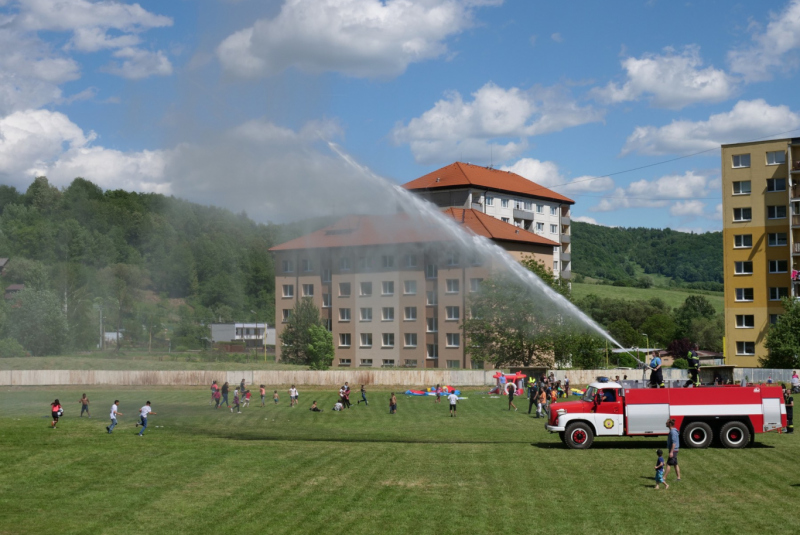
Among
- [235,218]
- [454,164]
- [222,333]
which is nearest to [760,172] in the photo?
Result: [454,164]

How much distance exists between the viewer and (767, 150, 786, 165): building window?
311 feet

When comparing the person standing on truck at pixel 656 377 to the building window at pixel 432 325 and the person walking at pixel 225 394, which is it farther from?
the building window at pixel 432 325

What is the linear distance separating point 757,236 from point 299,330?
61993 mm

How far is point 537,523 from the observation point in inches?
879

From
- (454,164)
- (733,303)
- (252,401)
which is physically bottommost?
(252,401)

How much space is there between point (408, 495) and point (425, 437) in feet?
53.4

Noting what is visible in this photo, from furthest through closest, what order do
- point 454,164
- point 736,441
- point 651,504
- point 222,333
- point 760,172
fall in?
point 222,333 < point 454,164 < point 760,172 < point 736,441 < point 651,504

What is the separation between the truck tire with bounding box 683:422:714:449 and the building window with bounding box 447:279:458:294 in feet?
243

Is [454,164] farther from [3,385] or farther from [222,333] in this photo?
[3,385]

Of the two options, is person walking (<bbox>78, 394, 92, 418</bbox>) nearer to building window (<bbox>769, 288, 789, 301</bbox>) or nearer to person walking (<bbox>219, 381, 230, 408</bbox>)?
person walking (<bbox>219, 381, 230, 408</bbox>)

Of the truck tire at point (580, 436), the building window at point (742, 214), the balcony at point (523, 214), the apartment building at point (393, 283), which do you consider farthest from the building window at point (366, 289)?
the truck tire at point (580, 436)

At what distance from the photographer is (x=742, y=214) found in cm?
9769

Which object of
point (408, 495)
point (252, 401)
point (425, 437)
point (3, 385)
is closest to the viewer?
point (408, 495)

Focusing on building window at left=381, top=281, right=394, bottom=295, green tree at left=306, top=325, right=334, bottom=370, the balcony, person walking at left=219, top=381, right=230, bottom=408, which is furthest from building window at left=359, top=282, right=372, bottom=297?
person walking at left=219, top=381, right=230, bottom=408
